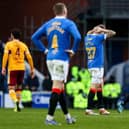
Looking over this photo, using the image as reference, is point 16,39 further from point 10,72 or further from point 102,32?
point 102,32

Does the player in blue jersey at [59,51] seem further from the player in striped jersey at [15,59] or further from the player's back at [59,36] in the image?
the player in striped jersey at [15,59]

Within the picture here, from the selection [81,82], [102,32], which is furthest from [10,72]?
[81,82]

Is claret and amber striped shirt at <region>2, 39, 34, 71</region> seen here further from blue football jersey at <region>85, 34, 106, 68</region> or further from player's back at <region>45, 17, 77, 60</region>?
player's back at <region>45, 17, 77, 60</region>

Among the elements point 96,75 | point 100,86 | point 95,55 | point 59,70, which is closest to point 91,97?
point 100,86

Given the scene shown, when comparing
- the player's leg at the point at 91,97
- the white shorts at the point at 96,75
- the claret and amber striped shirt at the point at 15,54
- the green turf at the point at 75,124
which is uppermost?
the claret and amber striped shirt at the point at 15,54

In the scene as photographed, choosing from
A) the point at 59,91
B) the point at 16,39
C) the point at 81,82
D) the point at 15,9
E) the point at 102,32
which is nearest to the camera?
the point at 59,91

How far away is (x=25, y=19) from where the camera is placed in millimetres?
28312

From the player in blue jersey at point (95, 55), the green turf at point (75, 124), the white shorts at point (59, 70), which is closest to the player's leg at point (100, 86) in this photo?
the player in blue jersey at point (95, 55)

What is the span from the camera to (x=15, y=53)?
18.2 meters

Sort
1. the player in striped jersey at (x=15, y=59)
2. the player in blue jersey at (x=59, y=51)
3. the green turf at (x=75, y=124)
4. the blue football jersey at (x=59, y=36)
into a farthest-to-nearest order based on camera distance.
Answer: the player in striped jersey at (x=15, y=59)
the blue football jersey at (x=59, y=36)
the player in blue jersey at (x=59, y=51)
the green turf at (x=75, y=124)

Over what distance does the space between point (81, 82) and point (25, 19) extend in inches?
171

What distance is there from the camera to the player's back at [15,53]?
59.3 ft

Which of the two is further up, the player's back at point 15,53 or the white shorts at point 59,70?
the player's back at point 15,53

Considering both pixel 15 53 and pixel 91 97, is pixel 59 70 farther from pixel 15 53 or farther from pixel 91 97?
pixel 15 53
